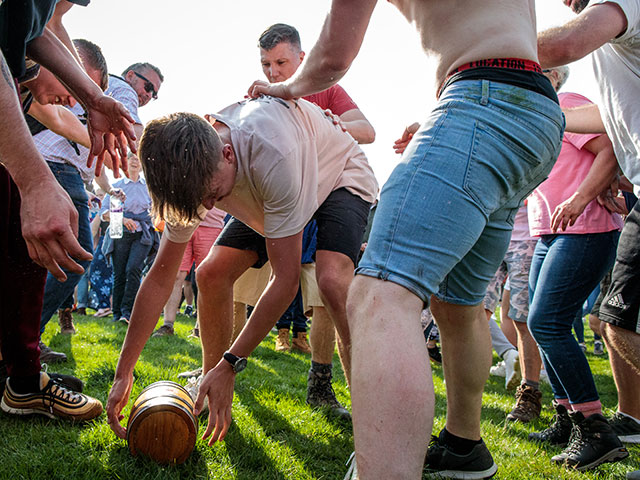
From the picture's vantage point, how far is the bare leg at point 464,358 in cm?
223

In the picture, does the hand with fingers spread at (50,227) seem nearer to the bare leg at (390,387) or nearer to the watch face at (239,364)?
the bare leg at (390,387)

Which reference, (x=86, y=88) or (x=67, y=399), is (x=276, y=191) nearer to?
(x=86, y=88)

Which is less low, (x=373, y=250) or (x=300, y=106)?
(x=300, y=106)

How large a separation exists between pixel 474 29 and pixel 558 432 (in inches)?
104

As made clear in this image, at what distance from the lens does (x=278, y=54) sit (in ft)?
13.4

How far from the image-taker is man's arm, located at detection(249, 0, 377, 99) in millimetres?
1717

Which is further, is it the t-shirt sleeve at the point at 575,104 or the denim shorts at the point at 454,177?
the t-shirt sleeve at the point at 575,104

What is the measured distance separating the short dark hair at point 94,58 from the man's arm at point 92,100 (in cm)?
134

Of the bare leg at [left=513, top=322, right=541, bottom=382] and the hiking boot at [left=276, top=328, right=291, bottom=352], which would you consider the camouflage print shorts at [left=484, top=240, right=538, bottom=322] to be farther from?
the hiking boot at [left=276, top=328, right=291, bottom=352]

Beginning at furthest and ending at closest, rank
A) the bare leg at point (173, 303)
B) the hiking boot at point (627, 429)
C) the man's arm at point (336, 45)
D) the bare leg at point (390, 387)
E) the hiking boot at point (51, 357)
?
the bare leg at point (173, 303) → the hiking boot at point (51, 357) → the hiking boot at point (627, 429) → the man's arm at point (336, 45) → the bare leg at point (390, 387)

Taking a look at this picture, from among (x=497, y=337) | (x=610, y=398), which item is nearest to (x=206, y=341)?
(x=497, y=337)

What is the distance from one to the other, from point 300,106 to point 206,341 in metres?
1.53

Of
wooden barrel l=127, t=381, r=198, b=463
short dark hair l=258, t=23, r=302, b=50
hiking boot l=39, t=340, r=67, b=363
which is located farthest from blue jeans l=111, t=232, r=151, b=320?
wooden barrel l=127, t=381, r=198, b=463

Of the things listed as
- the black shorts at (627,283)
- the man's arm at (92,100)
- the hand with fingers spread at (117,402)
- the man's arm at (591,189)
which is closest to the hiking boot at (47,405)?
the hand with fingers spread at (117,402)
